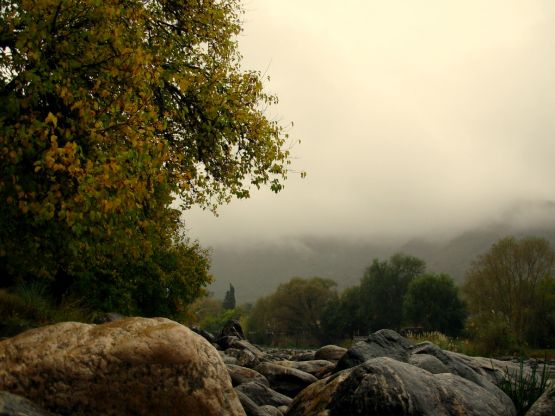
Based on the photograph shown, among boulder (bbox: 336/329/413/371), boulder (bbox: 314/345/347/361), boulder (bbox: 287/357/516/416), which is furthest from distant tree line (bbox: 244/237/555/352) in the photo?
boulder (bbox: 287/357/516/416)

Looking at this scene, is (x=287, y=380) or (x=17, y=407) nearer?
(x=17, y=407)

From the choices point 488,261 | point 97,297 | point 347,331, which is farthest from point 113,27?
point 347,331

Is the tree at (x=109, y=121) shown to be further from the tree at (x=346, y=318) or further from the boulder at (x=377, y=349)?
the tree at (x=346, y=318)

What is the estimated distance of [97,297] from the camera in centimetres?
2598

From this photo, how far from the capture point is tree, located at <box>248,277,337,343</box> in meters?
123

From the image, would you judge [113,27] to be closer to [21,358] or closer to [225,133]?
[225,133]

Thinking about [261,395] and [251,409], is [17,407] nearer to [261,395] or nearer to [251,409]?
[251,409]

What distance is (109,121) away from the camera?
8977mm

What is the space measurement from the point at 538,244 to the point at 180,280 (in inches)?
2227

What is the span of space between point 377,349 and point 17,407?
29.3ft

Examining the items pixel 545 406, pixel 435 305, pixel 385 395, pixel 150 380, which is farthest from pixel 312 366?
pixel 435 305

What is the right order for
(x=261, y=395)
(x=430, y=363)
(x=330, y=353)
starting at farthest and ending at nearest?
(x=330, y=353), (x=430, y=363), (x=261, y=395)

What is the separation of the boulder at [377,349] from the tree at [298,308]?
107m

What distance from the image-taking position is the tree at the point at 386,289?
349 feet
